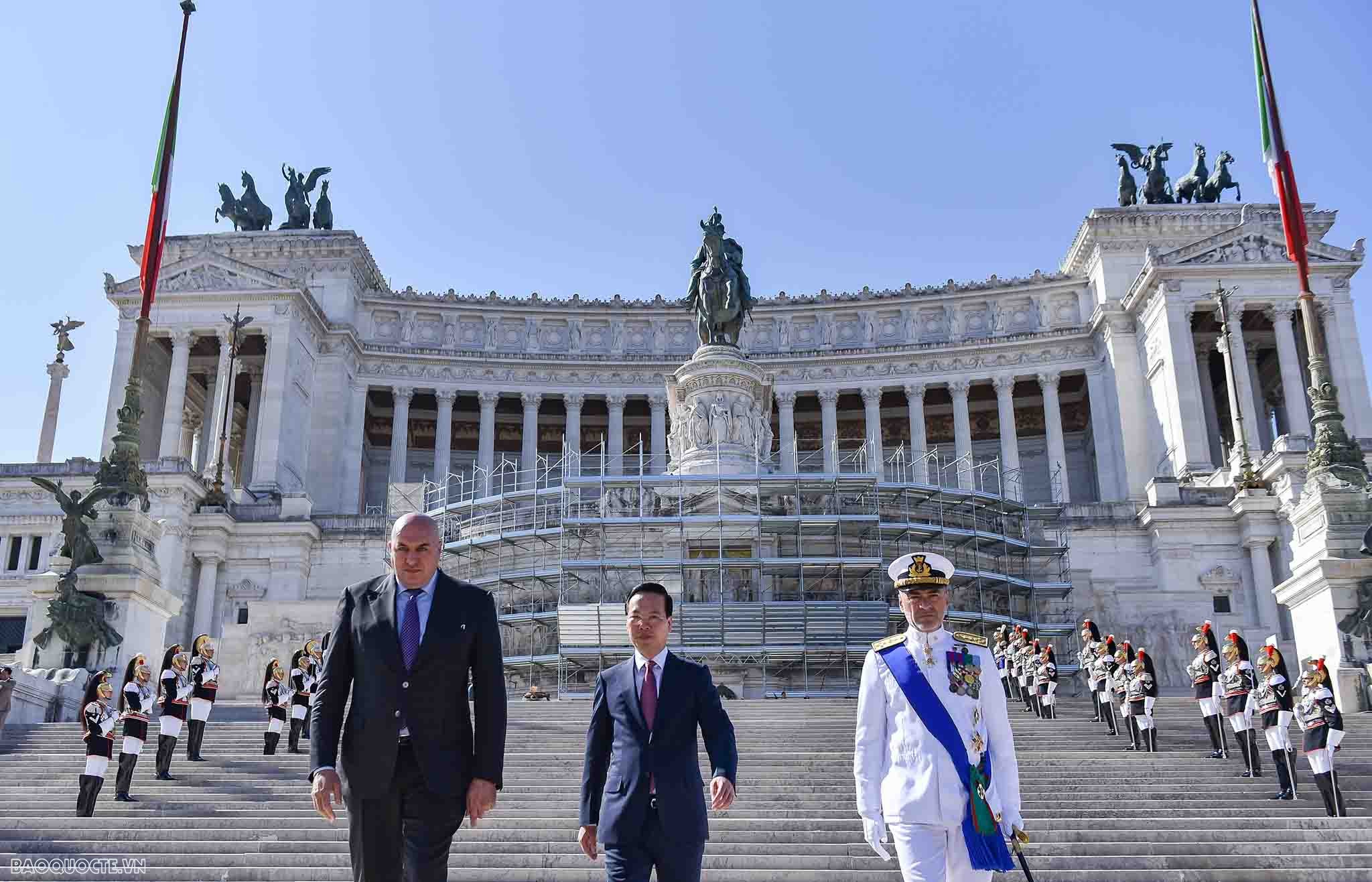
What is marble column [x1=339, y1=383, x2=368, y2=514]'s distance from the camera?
60.9 m

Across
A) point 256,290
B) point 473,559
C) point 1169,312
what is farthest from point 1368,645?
point 256,290

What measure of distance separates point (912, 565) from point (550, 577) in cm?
2854

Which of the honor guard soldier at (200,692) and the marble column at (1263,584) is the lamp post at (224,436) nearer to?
the honor guard soldier at (200,692)

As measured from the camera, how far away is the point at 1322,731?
1380 cm

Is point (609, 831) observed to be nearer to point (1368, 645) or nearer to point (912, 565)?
point (912, 565)

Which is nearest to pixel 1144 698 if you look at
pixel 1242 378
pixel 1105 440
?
pixel 1242 378

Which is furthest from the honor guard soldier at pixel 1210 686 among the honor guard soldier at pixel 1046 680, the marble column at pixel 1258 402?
the marble column at pixel 1258 402

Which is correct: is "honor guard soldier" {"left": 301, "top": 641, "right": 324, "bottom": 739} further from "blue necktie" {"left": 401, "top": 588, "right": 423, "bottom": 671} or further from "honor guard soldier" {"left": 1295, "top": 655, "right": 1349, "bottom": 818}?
"blue necktie" {"left": 401, "top": 588, "right": 423, "bottom": 671}

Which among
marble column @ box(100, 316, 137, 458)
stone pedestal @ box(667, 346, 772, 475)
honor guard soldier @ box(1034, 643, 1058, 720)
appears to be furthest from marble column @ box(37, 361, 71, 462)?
honor guard soldier @ box(1034, 643, 1058, 720)

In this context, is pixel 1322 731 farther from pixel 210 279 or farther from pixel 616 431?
pixel 210 279

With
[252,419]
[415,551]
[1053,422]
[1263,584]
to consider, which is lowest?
[415,551]

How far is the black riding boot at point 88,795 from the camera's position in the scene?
13.8 metres

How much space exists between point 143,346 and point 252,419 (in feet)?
125

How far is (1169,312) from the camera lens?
56.1m
